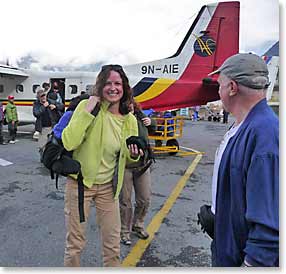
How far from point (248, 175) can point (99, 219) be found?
92 cm

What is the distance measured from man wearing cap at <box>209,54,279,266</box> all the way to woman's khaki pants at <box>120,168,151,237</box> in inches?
42.5

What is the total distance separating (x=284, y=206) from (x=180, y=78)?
6127 millimetres

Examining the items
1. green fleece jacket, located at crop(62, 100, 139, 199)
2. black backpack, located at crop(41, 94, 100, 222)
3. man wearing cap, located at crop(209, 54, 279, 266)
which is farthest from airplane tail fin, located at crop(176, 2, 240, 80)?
man wearing cap, located at crop(209, 54, 279, 266)

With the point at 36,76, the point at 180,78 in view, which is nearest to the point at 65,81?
the point at 36,76

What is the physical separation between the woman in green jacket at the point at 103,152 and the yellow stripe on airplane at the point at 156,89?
5371mm

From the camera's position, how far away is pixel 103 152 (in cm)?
146

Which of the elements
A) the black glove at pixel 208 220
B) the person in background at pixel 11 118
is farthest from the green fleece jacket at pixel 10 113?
the black glove at pixel 208 220

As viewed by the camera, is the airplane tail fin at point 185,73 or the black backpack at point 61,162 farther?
the airplane tail fin at point 185,73

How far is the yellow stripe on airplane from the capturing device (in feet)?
22.5

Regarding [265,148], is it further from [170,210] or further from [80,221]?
[170,210]

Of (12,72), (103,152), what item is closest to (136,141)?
(103,152)

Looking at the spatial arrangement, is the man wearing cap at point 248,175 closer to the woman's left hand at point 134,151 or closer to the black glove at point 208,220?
the black glove at point 208,220

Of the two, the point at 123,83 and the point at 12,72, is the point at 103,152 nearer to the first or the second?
the point at 123,83

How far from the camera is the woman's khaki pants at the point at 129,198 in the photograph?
206cm
